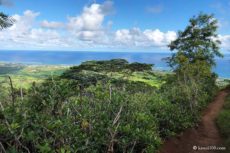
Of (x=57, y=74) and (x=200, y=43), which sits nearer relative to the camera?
(x=57, y=74)

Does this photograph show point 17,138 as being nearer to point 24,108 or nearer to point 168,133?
point 24,108

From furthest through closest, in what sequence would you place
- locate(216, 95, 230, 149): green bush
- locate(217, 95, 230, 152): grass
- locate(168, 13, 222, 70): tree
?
locate(168, 13, 222, 70): tree, locate(216, 95, 230, 149): green bush, locate(217, 95, 230, 152): grass

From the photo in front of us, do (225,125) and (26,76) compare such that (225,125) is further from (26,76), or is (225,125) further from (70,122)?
(26,76)

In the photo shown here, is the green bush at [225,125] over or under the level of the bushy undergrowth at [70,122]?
under

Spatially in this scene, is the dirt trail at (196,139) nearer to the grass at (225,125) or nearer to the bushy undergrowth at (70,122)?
the grass at (225,125)

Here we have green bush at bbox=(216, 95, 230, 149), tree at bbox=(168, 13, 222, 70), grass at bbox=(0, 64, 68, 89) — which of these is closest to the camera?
grass at bbox=(0, 64, 68, 89)

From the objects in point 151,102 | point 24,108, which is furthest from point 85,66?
point 24,108

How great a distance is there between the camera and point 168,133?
540 inches

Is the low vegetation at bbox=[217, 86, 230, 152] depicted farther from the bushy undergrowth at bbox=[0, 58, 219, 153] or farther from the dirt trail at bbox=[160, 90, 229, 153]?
the bushy undergrowth at bbox=[0, 58, 219, 153]

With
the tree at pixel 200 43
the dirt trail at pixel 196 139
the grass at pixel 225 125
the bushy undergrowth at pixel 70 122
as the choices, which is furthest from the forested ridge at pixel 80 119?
the tree at pixel 200 43

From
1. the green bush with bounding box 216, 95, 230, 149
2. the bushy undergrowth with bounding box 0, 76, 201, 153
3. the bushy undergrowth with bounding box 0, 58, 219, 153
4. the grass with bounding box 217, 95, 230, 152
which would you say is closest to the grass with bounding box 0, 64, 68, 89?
the bushy undergrowth with bounding box 0, 58, 219, 153

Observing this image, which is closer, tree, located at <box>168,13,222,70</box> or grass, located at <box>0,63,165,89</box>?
grass, located at <box>0,63,165,89</box>

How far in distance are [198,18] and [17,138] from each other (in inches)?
1449

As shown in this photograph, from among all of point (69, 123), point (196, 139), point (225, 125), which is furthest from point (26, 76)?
point (69, 123)
